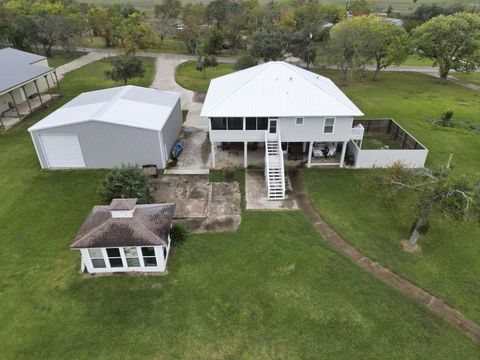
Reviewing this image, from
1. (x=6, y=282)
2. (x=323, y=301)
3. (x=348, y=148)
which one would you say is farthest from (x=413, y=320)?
(x=6, y=282)

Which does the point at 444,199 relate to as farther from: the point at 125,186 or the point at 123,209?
the point at 125,186

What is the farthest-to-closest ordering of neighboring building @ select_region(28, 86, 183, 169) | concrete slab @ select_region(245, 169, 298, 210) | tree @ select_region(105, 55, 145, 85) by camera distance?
tree @ select_region(105, 55, 145, 85)
neighboring building @ select_region(28, 86, 183, 169)
concrete slab @ select_region(245, 169, 298, 210)

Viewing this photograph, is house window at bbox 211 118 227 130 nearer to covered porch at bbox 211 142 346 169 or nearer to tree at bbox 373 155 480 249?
covered porch at bbox 211 142 346 169

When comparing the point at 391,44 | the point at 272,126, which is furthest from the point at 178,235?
the point at 391,44

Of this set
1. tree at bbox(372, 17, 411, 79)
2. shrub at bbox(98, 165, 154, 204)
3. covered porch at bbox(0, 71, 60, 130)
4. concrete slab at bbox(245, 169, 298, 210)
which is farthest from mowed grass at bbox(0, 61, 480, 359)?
tree at bbox(372, 17, 411, 79)

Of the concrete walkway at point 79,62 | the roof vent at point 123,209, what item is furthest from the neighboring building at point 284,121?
→ the concrete walkway at point 79,62
